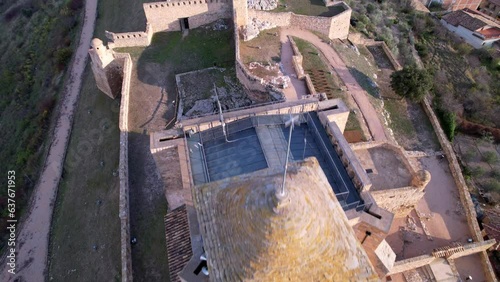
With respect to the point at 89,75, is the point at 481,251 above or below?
below

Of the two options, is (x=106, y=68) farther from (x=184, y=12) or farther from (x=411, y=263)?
(x=411, y=263)

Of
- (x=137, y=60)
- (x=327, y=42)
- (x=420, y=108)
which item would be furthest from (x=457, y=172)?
(x=137, y=60)

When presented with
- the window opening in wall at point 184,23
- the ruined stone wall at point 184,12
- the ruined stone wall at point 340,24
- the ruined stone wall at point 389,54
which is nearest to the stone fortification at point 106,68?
the ruined stone wall at point 184,12

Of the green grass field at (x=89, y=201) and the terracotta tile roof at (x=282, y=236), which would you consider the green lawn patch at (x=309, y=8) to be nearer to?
the green grass field at (x=89, y=201)

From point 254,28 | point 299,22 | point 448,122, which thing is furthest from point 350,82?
point 254,28

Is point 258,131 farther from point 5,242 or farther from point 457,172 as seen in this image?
point 5,242

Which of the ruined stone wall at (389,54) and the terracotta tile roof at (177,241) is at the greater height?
the terracotta tile roof at (177,241)
